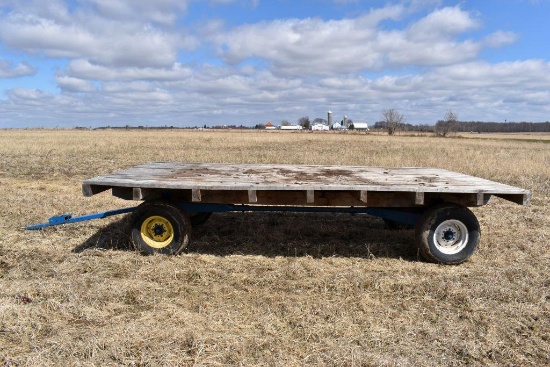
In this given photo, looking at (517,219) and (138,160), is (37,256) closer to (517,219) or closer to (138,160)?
(517,219)

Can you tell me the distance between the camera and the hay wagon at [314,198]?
5105 millimetres

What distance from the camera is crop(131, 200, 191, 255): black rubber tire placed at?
216 inches

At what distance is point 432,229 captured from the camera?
5387mm

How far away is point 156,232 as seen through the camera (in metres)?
5.61

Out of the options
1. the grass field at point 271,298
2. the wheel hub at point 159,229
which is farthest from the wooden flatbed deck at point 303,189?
the grass field at point 271,298

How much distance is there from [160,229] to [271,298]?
2153 mm

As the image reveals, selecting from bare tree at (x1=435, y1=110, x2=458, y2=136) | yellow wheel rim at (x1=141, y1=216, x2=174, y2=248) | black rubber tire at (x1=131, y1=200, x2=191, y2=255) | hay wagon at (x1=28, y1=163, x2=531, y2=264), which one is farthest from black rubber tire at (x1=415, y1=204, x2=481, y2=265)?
bare tree at (x1=435, y1=110, x2=458, y2=136)

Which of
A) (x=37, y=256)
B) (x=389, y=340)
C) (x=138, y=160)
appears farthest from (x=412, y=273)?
(x=138, y=160)

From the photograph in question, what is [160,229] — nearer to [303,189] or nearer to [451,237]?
[303,189]

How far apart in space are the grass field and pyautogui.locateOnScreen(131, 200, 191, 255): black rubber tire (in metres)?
0.19

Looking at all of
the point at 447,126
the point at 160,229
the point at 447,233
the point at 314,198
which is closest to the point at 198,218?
the point at 160,229

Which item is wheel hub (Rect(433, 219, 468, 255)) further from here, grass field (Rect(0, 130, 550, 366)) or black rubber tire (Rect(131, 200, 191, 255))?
black rubber tire (Rect(131, 200, 191, 255))

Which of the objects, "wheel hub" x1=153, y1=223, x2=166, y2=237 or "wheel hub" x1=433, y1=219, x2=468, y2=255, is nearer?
"wheel hub" x1=433, y1=219, x2=468, y2=255

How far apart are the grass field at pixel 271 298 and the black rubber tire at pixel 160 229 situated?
0.19m
